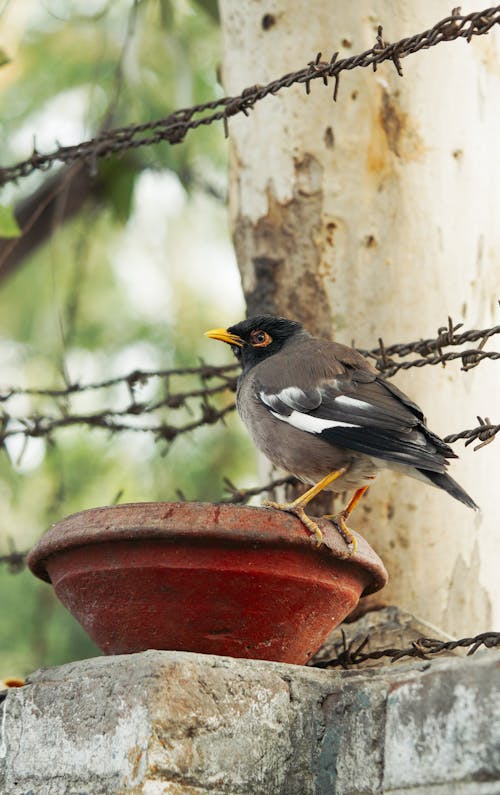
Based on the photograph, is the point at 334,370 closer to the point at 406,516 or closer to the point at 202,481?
the point at 406,516

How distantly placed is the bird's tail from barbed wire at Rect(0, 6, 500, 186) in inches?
44.7

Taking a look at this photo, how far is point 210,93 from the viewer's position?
925cm

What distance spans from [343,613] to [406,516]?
1.17 metres

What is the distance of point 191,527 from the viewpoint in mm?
2781

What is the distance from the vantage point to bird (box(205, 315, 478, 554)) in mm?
3424

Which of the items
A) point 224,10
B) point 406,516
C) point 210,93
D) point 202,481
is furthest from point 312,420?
point 210,93

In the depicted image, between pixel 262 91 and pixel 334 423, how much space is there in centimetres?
110

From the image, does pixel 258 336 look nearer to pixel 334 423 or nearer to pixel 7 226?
pixel 334 423

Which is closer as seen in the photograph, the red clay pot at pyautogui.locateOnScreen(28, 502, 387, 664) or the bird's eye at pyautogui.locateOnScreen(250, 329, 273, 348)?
the red clay pot at pyautogui.locateOnScreen(28, 502, 387, 664)

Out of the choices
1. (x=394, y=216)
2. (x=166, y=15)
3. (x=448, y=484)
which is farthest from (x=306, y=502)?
(x=166, y=15)

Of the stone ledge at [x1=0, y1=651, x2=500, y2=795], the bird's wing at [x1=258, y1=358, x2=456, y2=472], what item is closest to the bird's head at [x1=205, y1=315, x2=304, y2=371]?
the bird's wing at [x1=258, y1=358, x2=456, y2=472]

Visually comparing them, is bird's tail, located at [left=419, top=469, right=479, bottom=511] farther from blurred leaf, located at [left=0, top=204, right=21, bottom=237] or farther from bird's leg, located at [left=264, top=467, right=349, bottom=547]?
blurred leaf, located at [left=0, top=204, right=21, bottom=237]

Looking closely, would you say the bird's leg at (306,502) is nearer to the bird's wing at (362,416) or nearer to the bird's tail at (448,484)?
the bird's wing at (362,416)

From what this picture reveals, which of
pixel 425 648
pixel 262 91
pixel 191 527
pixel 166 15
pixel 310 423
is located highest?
pixel 166 15
